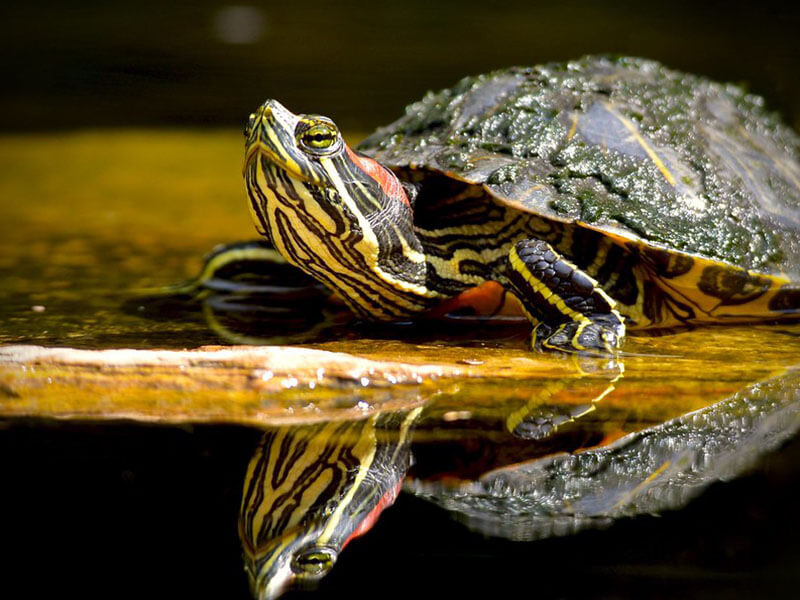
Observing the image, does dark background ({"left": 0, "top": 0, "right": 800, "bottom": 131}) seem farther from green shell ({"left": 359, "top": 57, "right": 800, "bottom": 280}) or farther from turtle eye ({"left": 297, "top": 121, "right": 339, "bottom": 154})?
turtle eye ({"left": 297, "top": 121, "right": 339, "bottom": 154})

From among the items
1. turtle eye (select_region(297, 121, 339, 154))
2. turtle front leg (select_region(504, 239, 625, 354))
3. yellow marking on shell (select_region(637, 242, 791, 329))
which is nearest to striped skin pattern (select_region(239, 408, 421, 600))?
turtle front leg (select_region(504, 239, 625, 354))

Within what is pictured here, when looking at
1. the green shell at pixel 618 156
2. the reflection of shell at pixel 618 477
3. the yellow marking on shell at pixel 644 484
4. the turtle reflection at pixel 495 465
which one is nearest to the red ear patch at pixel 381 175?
the green shell at pixel 618 156

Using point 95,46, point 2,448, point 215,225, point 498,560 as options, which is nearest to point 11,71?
point 95,46

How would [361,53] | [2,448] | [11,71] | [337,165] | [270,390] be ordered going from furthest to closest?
[361,53] < [11,71] < [337,165] < [270,390] < [2,448]

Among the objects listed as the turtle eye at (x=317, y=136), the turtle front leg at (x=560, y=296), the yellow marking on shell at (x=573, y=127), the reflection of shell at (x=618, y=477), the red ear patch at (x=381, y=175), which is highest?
the yellow marking on shell at (x=573, y=127)

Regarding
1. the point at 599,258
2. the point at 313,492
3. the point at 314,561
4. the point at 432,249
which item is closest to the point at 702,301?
the point at 599,258

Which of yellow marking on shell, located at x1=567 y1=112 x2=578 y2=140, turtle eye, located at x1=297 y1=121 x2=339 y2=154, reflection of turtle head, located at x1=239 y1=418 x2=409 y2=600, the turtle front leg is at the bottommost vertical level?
reflection of turtle head, located at x1=239 y1=418 x2=409 y2=600

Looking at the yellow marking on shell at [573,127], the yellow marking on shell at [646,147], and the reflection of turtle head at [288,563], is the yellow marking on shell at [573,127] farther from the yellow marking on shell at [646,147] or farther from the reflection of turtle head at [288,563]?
the reflection of turtle head at [288,563]

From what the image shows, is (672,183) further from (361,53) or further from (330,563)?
(361,53)
